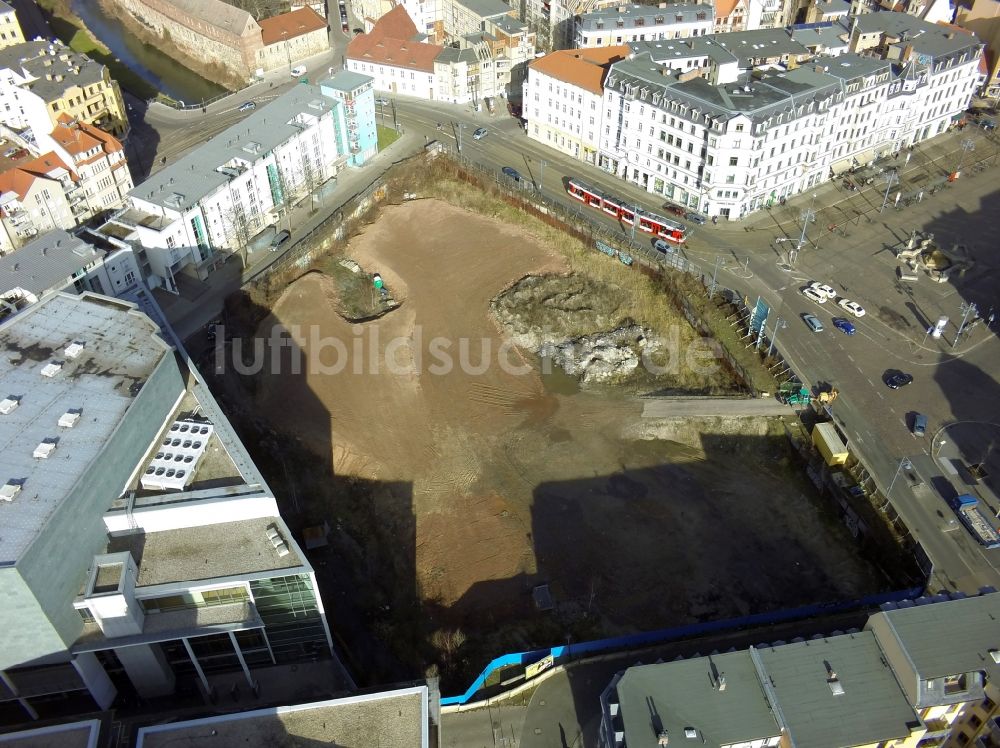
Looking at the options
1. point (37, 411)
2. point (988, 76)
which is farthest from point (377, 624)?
point (988, 76)

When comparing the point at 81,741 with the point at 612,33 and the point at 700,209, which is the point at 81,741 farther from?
the point at 612,33

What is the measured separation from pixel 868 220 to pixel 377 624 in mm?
87437

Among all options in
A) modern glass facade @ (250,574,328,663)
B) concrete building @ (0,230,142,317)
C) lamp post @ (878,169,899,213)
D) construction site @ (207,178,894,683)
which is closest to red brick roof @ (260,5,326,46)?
construction site @ (207,178,894,683)

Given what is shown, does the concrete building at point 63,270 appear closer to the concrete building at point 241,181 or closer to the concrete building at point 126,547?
the concrete building at point 241,181

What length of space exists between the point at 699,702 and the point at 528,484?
106 ft

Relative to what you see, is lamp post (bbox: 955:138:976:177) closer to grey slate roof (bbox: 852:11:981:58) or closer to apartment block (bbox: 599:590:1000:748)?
grey slate roof (bbox: 852:11:981:58)

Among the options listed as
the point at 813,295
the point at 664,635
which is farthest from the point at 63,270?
the point at 813,295

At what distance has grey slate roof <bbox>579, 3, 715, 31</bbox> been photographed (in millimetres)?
135250

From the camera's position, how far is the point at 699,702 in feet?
167

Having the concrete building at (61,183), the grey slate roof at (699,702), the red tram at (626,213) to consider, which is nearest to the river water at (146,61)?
the concrete building at (61,183)

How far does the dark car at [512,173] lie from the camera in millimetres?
119137

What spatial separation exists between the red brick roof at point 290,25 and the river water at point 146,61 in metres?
13.7

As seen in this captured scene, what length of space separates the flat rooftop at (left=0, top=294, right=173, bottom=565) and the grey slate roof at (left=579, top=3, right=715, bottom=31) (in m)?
96.2

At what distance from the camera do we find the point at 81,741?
50125mm
